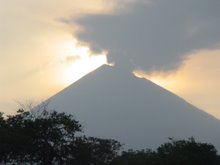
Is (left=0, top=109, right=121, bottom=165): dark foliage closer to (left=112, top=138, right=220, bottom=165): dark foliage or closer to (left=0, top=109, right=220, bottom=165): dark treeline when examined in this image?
(left=0, top=109, right=220, bottom=165): dark treeline

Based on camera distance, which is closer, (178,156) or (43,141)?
(43,141)

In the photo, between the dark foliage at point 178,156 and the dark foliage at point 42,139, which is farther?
the dark foliage at point 178,156

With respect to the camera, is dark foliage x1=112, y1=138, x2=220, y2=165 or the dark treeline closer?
the dark treeline

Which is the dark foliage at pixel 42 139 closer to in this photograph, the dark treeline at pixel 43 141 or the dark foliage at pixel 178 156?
the dark treeline at pixel 43 141

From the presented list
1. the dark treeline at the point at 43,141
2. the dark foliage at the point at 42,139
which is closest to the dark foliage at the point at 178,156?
the dark treeline at the point at 43,141

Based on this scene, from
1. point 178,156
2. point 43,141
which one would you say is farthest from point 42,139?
point 178,156

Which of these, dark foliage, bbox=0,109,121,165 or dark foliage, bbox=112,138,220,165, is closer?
dark foliage, bbox=0,109,121,165

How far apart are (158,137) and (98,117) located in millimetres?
22478

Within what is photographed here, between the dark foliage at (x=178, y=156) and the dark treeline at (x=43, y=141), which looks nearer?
the dark treeline at (x=43, y=141)

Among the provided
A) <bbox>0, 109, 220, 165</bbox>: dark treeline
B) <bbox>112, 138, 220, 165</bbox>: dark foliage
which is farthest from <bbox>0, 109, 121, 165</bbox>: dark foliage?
<bbox>112, 138, 220, 165</bbox>: dark foliage

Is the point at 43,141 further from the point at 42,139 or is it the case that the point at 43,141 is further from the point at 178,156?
the point at 178,156

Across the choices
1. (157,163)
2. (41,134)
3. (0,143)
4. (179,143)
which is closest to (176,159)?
(157,163)

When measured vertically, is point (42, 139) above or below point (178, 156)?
above

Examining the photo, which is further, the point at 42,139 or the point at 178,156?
the point at 178,156
